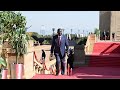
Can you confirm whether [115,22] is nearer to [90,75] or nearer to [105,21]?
[105,21]

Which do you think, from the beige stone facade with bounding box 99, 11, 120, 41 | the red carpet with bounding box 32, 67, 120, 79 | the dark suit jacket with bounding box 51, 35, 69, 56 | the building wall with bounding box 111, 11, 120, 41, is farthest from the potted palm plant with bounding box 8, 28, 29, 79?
the building wall with bounding box 111, 11, 120, 41

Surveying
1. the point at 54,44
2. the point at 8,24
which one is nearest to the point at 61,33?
the point at 54,44

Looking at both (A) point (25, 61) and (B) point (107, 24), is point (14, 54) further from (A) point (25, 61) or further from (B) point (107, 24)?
(B) point (107, 24)

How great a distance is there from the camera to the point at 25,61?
9.92 meters

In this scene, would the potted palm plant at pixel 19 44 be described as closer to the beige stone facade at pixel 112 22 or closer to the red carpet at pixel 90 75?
the red carpet at pixel 90 75

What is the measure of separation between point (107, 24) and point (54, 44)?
48410mm

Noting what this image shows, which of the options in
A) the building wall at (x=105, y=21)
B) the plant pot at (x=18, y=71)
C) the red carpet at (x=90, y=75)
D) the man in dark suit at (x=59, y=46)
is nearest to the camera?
the plant pot at (x=18, y=71)

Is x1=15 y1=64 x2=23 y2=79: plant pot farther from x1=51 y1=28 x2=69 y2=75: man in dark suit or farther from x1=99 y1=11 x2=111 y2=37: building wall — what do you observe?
x1=99 y1=11 x2=111 y2=37: building wall

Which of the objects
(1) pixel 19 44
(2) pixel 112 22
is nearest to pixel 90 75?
(1) pixel 19 44

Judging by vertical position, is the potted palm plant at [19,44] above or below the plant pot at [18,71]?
above

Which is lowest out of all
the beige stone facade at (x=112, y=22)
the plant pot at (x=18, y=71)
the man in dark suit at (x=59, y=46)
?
the plant pot at (x=18, y=71)

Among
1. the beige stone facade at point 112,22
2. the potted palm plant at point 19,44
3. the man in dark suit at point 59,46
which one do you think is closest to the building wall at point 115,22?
the beige stone facade at point 112,22
